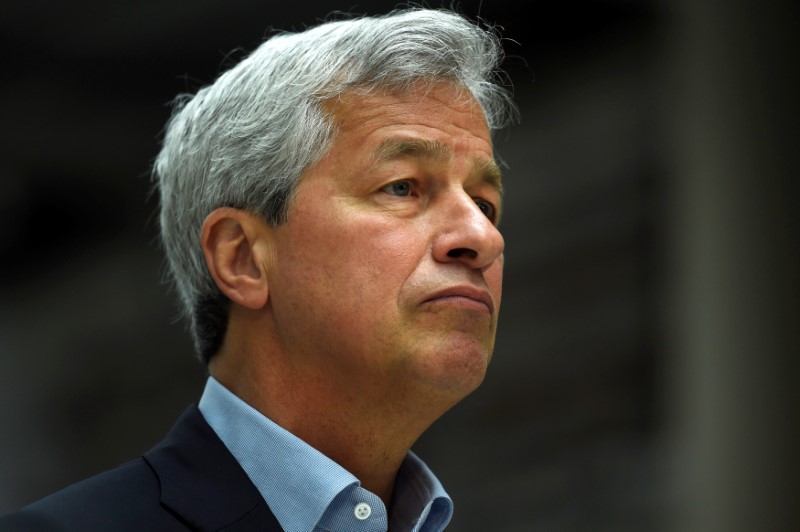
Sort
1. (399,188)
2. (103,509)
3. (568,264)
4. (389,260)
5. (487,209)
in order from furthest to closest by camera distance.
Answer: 1. (568,264)
2. (487,209)
3. (399,188)
4. (389,260)
5. (103,509)

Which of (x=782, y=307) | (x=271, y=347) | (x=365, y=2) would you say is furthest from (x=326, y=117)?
(x=782, y=307)

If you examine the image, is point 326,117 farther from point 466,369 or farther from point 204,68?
point 204,68

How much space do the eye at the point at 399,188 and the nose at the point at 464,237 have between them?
0.09 meters

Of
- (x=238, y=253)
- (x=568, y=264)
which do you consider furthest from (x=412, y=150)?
(x=568, y=264)

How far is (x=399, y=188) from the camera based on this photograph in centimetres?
212

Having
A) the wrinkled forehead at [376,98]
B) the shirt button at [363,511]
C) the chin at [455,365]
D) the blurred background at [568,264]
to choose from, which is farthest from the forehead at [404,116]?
the blurred background at [568,264]

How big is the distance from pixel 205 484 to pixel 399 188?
713 millimetres

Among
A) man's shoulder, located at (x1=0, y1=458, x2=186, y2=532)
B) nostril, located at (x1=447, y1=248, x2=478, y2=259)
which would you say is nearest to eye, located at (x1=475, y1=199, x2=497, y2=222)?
nostril, located at (x1=447, y1=248, x2=478, y2=259)

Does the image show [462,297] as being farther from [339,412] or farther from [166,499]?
[166,499]

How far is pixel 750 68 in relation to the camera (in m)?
5.11

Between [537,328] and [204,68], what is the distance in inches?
85.5

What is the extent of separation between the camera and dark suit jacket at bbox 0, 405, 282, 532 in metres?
1.86

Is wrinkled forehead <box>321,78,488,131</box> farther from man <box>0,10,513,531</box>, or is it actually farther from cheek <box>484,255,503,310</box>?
cheek <box>484,255,503,310</box>

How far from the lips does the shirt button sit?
418 millimetres
